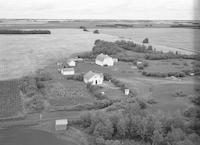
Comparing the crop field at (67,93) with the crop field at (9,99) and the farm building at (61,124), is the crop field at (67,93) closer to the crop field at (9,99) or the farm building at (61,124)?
the crop field at (9,99)

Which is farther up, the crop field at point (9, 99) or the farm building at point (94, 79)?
the farm building at point (94, 79)

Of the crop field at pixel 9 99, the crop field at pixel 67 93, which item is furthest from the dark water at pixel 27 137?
the crop field at pixel 67 93

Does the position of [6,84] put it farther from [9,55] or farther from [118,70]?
[9,55]

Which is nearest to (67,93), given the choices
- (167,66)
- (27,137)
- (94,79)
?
(94,79)

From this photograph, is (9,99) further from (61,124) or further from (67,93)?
(61,124)

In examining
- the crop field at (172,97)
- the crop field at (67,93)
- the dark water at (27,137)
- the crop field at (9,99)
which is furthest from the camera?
the crop field at (67,93)

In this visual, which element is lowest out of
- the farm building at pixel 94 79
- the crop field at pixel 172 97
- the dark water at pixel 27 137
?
the dark water at pixel 27 137

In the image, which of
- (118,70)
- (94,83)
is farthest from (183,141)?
(118,70)
